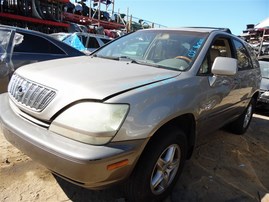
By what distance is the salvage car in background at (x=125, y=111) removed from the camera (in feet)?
6.55

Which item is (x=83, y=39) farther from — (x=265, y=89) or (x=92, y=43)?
(x=265, y=89)

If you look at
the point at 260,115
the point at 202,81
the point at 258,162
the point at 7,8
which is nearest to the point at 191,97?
the point at 202,81

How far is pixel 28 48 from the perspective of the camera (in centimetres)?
501

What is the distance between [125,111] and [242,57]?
287cm

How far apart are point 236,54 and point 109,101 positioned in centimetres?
262

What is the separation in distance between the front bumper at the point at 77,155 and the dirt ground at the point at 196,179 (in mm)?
655

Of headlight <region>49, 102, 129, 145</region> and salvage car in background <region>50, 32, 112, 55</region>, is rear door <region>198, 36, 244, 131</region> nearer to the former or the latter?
headlight <region>49, 102, 129, 145</region>

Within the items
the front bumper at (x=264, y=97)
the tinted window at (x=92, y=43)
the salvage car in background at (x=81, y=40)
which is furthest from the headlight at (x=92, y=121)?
the tinted window at (x=92, y=43)

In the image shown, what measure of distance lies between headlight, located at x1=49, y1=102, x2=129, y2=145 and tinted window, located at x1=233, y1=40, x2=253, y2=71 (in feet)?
8.42

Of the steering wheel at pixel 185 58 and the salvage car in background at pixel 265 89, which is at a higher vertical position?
the steering wheel at pixel 185 58

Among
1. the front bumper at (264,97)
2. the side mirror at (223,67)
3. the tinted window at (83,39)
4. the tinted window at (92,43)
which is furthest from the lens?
the tinted window at (92,43)

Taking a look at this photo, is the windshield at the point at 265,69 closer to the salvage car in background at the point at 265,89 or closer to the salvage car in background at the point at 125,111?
the salvage car in background at the point at 265,89

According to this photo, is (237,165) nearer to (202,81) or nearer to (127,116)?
(202,81)

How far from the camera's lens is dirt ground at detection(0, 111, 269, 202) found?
105 inches
